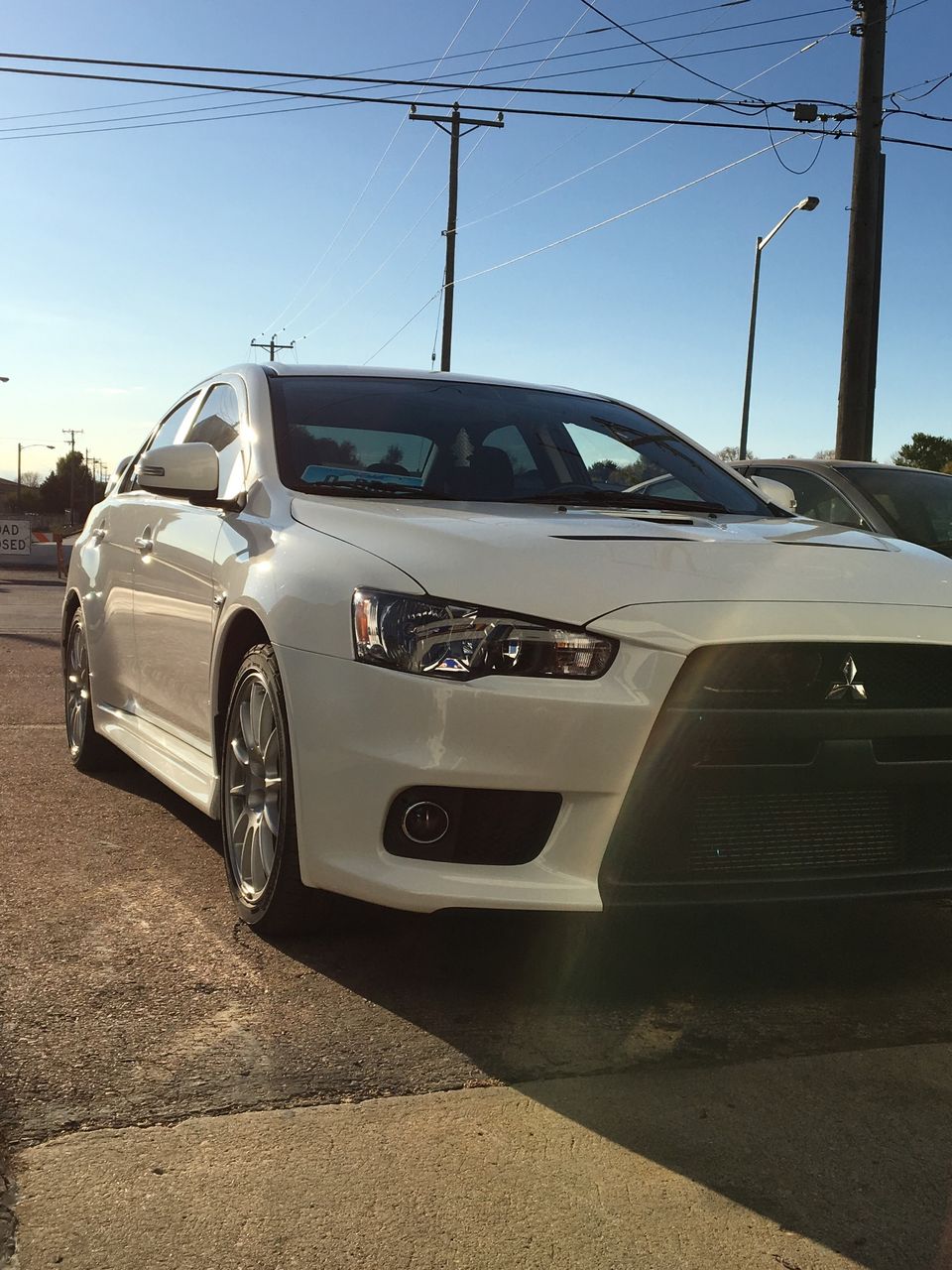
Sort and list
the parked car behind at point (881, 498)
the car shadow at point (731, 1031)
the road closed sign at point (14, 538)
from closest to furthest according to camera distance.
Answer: the car shadow at point (731, 1031)
the parked car behind at point (881, 498)
the road closed sign at point (14, 538)

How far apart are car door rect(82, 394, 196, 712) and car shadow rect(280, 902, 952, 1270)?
198 centimetres

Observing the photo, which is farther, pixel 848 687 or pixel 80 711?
pixel 80 711

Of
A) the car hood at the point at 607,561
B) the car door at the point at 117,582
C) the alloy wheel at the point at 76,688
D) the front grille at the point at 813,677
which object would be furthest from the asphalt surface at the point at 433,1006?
the alloy wheel at the point at 76,688

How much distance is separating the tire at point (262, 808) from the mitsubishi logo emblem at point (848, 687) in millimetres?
1297

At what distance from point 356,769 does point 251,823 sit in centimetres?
70

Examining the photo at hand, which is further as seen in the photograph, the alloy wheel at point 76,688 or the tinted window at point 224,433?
the alloy wheel at point 76,688

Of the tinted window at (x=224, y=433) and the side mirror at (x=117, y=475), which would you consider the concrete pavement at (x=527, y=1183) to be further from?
the side mirror at (x=117, y=475)

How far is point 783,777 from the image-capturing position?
2.99m

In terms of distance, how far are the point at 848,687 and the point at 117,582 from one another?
10.7 feet

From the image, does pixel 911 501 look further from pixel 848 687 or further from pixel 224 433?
pixel 848 687

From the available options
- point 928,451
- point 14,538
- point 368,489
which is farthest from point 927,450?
point 368,489

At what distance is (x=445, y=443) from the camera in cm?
441

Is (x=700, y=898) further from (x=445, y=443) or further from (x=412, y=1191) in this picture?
(x=445, y=443)

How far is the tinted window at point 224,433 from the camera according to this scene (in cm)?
431
